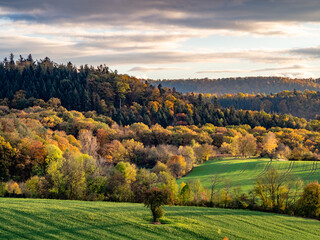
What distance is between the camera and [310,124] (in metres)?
194

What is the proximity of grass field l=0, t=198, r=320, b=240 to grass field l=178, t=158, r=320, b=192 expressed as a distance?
1627 inches

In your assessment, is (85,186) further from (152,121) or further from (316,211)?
(152,121)

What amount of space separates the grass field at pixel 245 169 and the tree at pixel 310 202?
32538 mm

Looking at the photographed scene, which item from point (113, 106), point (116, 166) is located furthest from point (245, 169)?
point (113, 106)

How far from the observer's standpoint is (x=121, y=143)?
126750 millimetres

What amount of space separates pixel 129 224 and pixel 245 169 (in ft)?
236

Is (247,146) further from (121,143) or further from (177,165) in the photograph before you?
(121,143)

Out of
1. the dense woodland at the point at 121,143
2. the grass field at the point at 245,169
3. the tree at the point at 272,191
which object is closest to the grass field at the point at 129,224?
the dense woodland at the point at 121,143

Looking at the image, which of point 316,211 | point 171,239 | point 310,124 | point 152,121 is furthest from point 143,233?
point 310,124

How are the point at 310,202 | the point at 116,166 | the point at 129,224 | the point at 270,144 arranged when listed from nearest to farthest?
the point at 129,224, the point at 310,202, the point at 116,166, the point at 270,144

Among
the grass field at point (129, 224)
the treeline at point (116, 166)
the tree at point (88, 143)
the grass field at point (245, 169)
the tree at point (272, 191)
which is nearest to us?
the grass field at point (129, 224)

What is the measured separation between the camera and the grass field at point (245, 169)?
314 ft

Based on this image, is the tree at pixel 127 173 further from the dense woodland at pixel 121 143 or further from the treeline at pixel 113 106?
the treeline at pixel 113 106

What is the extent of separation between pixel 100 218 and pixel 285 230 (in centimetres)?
2303
